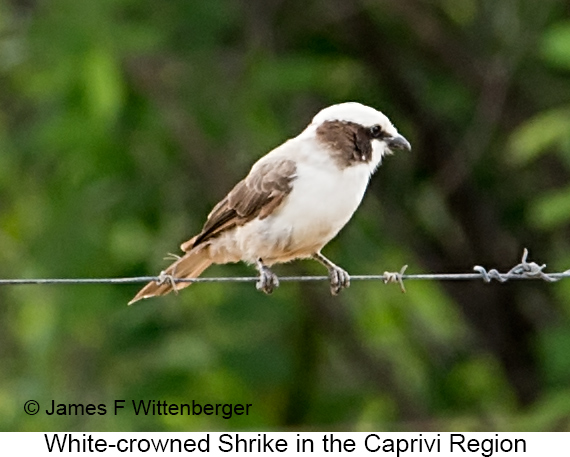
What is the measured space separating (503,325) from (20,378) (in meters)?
3.78

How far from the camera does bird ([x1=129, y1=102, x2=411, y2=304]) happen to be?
22.2 feet

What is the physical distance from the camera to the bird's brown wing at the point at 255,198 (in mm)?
6871

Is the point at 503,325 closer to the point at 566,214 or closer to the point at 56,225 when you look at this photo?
the point at 566,214

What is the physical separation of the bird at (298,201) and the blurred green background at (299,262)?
2.20 m

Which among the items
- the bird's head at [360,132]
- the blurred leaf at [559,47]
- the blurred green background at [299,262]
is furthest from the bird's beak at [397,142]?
the blurred green background at [299,262]

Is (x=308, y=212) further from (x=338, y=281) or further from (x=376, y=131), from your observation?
(x=376, y=131)

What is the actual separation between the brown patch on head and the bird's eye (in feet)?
0.06

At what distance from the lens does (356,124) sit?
7.13 metres

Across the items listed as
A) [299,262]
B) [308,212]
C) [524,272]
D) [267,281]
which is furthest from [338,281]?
[299,262]

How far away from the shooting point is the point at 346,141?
7027 mm

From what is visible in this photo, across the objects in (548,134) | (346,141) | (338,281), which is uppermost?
(548,134)

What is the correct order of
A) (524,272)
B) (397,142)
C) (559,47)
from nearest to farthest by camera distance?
(524,272) → (397,142) → (559,47)

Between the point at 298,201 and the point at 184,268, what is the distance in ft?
2.70
